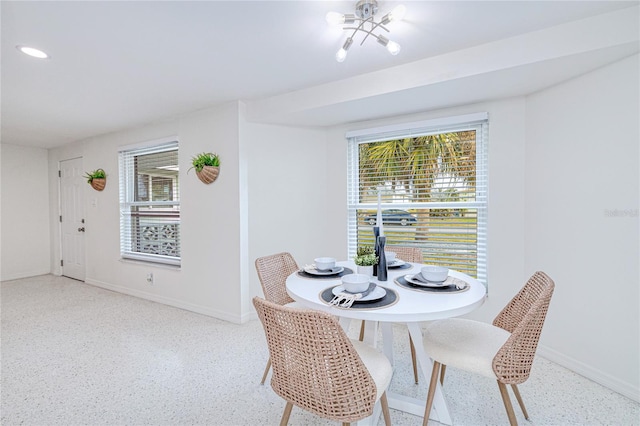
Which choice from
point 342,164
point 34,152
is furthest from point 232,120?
point 34,152

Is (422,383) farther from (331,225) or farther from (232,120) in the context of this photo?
(232,120)

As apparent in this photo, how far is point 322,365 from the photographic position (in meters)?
1.16

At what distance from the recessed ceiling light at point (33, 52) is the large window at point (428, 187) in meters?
2.53

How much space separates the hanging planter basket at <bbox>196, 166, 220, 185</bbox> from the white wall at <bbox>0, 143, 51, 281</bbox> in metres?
4.04

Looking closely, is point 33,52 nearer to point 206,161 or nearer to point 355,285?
point 206,161

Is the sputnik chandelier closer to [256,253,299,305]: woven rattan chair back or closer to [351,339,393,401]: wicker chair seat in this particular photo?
[256,253,299,305]: woven rattan chair back

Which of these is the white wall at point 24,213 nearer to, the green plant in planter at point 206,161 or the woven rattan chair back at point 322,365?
the green plant in planter at point 206,161

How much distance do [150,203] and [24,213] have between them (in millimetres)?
2921

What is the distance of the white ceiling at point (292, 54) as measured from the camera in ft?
5.52

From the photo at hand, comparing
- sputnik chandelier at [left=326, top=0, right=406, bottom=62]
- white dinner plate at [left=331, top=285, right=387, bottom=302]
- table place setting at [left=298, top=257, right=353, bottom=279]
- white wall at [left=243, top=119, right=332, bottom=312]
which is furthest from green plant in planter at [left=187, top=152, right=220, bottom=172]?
white dinner plate at [left=331, top=285, right=387, bottom=302]

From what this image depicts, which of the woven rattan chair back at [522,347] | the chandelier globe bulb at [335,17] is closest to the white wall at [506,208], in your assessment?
the woven rattan chair back at [522,347]

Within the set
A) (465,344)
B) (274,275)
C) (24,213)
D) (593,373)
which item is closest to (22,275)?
(24,213)

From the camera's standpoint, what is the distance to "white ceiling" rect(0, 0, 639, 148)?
1.68 m

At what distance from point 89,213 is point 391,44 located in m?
4.96
